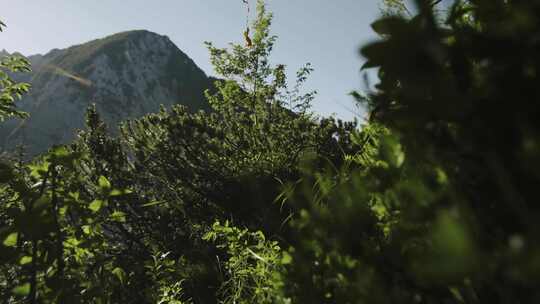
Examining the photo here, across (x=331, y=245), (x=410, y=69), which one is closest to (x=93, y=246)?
(x=331, y=245)

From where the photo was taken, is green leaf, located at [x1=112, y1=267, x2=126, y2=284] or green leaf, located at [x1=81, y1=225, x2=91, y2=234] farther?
green leaf, located at [x1=112, y1=267, x2=126, y2=284]

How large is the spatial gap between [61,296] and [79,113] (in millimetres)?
89823

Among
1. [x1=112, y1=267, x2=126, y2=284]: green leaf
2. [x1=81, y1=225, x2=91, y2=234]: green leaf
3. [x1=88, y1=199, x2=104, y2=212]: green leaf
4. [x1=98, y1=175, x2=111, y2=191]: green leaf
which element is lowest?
[x1=112, y1=267, x2=126, y2=284]: green leaf

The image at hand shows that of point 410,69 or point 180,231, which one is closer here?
point 410,69

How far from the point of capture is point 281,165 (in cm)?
823

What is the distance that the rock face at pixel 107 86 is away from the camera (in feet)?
258

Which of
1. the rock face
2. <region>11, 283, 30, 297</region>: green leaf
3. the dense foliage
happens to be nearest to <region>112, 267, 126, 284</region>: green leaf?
the dense foliage

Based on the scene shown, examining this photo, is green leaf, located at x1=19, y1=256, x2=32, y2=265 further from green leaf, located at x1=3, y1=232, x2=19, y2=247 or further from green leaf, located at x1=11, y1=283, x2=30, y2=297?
green leaf, located at x1=11, y1=283, x2=30, y2=297

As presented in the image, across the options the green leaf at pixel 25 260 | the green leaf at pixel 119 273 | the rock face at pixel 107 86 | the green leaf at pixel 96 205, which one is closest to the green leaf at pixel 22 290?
the green leaf at pixel 25 260

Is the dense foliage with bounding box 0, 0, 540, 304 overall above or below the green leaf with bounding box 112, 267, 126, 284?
above

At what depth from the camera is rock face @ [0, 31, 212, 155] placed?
78625 millimetres

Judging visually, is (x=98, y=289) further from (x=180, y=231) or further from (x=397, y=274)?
(x=180, y=231)

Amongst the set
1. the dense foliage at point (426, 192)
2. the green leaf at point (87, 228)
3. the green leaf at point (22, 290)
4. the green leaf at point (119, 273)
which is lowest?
the green leaf at point (119, 273)

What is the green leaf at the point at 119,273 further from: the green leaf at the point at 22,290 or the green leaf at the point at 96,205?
the green leaf at the point at 22,290
